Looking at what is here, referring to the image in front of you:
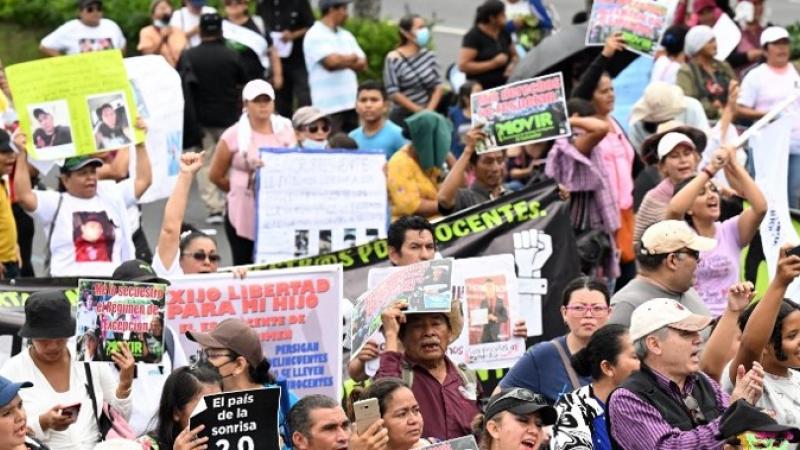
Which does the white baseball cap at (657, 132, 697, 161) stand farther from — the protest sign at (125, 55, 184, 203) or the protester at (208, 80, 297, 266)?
the protest sign at (125, 55, 184, 203)

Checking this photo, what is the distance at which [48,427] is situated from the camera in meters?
9.79

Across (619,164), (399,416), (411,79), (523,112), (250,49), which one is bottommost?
(399,416)

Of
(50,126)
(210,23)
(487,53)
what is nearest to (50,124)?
(50,126)

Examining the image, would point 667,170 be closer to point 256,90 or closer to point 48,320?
point 256,90

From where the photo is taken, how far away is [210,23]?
695 inches

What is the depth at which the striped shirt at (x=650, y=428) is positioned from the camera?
911cm

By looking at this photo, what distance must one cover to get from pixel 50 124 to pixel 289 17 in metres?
6.12

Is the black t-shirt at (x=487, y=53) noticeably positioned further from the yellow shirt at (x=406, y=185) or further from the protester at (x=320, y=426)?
the protester at (x=320, y=426)

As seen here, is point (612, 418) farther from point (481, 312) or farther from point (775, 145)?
point (775, 145)

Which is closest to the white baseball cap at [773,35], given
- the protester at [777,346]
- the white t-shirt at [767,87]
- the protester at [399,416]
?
the white t-shirt at [767,87]

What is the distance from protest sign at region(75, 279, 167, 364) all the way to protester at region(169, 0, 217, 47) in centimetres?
883

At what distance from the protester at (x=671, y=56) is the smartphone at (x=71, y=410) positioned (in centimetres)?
896

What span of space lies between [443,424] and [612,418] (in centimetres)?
115

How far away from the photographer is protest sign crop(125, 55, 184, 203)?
1443cm
